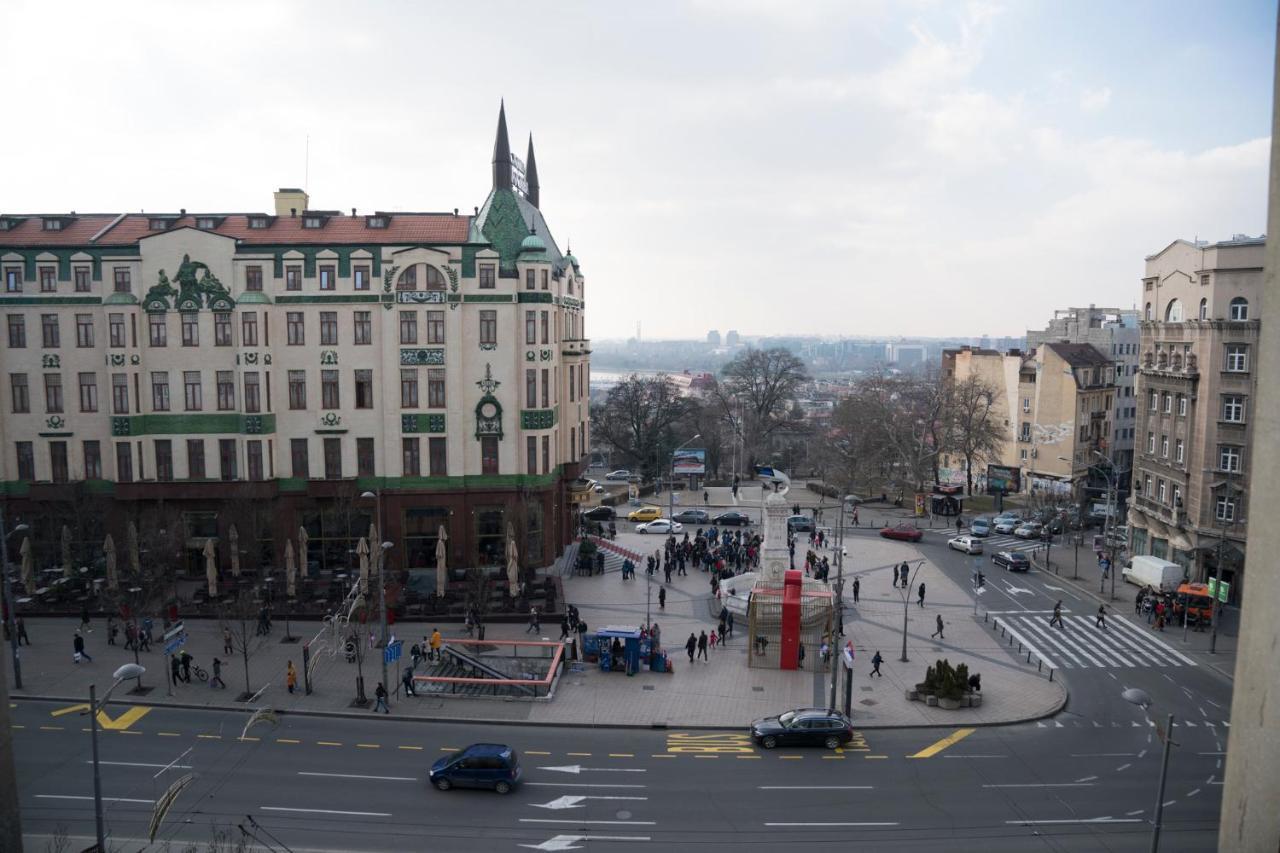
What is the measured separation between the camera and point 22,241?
161 ft

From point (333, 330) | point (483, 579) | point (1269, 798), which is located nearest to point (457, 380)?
point (333, 330)

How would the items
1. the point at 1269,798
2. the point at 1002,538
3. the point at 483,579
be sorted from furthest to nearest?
the point at 1002,538
the point at 483,579
the point at 1269,798

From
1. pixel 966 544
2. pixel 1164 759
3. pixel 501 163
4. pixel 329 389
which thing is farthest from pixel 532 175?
pixel 1164 759

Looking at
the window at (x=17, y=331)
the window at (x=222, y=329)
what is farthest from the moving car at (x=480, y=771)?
the window at (x=17, y=331)

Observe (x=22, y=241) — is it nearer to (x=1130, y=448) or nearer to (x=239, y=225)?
(x=239, y=225)

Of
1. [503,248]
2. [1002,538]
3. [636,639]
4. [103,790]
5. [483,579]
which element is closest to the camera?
[103,790]

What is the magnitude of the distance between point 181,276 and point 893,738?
137 feet

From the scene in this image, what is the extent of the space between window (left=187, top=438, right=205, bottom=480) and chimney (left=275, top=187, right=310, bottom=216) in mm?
15220

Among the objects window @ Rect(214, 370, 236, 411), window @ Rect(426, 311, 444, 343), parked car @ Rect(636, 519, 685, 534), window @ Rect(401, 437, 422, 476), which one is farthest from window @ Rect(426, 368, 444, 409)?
parked car @ Rect(636, 519, 685, 534)

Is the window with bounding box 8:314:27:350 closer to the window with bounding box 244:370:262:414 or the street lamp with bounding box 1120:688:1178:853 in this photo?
the window with bounding box 244:370:262:414

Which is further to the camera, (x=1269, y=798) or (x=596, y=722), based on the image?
(x=596, y=722)

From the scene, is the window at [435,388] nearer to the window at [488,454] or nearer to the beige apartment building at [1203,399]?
the window at [488,454]

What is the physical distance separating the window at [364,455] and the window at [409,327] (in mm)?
5944

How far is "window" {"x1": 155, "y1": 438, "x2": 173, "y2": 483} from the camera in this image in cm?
4885
